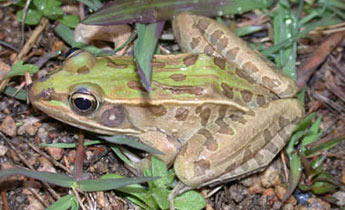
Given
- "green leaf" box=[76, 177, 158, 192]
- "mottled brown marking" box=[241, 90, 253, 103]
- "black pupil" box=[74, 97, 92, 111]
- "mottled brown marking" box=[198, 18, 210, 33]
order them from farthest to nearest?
"mottled brown marking" box=[198, 18, 210, 33] < "mottled brown marking" box=[241, 90, 253, 103] < "black pupil" box=[74, 97, 92, 111] < "green leaf" box=[76, 177, 158, 192]

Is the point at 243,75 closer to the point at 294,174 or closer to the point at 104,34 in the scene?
the point at 294,174

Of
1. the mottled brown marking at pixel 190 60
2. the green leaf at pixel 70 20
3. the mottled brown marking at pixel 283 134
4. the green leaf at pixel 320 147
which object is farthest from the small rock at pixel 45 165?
the green leaf at pixel 320 147

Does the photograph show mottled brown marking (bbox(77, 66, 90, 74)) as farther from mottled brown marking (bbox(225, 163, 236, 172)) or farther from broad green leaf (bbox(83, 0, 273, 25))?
mottled brown marking (bbox(225, 163, 236, 172))

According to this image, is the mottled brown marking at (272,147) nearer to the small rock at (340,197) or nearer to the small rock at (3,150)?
the small rock at (340,197)

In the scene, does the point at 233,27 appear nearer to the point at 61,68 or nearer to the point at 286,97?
the point at 286,97

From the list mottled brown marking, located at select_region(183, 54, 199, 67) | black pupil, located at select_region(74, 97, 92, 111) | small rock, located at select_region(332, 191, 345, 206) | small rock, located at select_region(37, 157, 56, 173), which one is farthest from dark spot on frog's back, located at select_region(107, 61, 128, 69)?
small rock, located at select_region(332, 191, 345, 206)
